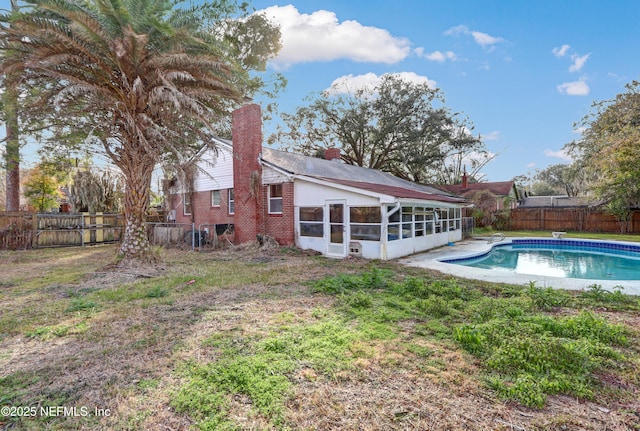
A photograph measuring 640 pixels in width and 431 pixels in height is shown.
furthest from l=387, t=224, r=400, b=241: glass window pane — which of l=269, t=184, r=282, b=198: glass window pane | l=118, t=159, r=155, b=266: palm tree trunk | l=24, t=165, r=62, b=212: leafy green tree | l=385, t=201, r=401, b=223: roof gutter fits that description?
l=24, t=165, r=62, b=212: leafy green tree

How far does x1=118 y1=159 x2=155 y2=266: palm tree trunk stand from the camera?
29.9 feet

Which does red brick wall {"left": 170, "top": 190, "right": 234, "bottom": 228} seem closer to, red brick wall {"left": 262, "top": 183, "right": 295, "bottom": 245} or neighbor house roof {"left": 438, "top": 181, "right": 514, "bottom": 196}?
red brick wall {"left": 262, "top": 183, "right": 295, "bottom": 245}

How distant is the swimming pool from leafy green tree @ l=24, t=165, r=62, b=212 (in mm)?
29212

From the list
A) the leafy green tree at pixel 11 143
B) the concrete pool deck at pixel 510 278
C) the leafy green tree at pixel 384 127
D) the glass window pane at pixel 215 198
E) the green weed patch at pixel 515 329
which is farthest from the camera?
A: the leafy green tree at pixel 384 127

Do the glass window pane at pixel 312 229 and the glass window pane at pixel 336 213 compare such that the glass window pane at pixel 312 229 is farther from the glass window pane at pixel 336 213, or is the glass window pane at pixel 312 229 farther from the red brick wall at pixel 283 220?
the glass window pane at pixel 336 213

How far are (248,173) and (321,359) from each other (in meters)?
11.0

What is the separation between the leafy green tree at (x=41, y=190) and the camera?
79.2 ft

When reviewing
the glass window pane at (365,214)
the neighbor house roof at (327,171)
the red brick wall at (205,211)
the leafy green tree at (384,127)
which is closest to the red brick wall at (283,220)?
the neighbor house roof at (327,171)

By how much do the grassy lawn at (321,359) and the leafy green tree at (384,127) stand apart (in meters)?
21.1

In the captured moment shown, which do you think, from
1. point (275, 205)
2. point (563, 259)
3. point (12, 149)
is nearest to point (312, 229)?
point (275, 205)

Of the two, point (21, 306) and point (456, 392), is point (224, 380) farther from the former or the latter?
point (21, 306)

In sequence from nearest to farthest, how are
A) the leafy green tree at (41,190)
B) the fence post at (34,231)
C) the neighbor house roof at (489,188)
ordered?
the fence post at (34,231)
the leafy green tree at (41,190)
the neighbor house roof at (489,188)

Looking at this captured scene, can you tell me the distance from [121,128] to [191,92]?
2.28 metres

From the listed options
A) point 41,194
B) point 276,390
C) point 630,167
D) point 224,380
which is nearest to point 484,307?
point 276,390
